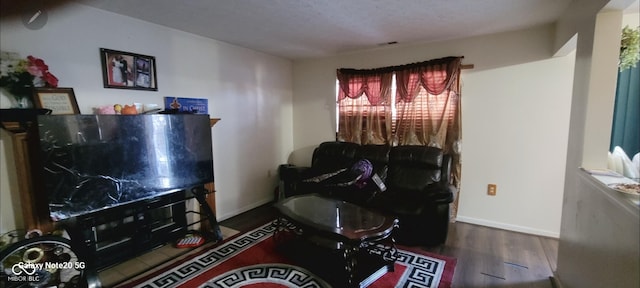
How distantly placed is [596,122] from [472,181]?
176 cm

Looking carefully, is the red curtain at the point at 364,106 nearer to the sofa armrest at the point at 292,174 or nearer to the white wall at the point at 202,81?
the sofa armrest at the point at 292,174

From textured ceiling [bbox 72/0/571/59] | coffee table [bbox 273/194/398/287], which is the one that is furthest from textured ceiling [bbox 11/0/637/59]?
coffee table [bbox 273/194/398/287]

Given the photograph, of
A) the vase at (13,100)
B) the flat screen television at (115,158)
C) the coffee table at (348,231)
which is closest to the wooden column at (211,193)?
the flat screen television at (115,158)

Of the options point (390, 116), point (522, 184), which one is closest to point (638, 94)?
point (522, 184)

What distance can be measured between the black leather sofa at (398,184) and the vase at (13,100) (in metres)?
2.46

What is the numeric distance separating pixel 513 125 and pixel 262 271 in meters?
2.98

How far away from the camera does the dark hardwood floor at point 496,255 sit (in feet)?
7.05

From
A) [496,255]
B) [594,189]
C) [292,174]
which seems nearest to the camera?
[594,189]

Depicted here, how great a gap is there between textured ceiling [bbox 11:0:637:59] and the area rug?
2148 mm

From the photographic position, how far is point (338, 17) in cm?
249

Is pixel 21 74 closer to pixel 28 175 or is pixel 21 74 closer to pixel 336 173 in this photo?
pixel 28 175

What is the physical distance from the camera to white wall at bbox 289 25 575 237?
2836 mm

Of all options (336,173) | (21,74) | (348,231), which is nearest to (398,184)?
(336,173)

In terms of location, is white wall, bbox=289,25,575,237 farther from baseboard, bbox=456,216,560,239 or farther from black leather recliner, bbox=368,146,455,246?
black leather recliner, bbox=368,146,455,246
